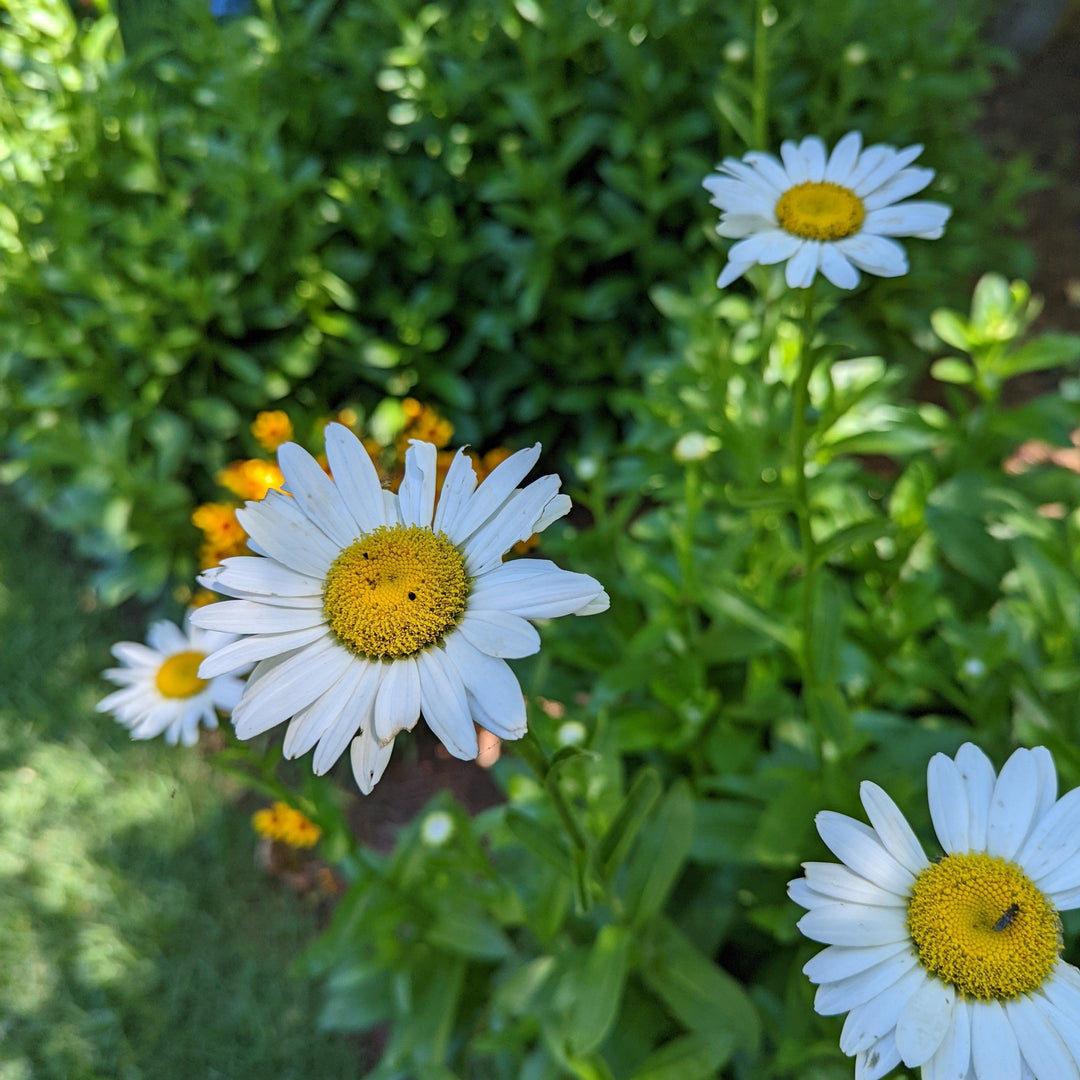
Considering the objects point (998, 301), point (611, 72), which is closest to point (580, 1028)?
point (998, 301)

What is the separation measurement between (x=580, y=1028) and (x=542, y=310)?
2.01 m

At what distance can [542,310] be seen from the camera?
2725 mm

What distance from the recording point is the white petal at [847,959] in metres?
0.78

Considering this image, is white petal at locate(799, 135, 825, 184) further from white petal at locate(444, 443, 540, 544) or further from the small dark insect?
the small dark insect

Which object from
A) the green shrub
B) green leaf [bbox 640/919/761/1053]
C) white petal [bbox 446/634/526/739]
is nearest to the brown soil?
the green shrub

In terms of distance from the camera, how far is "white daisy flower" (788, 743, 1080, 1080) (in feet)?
2.52

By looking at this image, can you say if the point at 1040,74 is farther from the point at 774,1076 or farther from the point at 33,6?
the point at 774,1076

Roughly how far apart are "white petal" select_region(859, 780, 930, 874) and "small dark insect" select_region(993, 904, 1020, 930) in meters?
0.07

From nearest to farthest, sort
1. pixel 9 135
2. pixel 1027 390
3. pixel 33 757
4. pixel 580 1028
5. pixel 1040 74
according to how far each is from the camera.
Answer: pixel 580 1028, pixel 9 135, pixel 33 757, pixel 1027 390, pixel 1040 74

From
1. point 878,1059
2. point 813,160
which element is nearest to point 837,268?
point 813,160

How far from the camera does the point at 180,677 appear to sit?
150 centimetres

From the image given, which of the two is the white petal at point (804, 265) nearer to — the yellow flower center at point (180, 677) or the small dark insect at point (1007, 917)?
the small dark insect at point (1007, 917)

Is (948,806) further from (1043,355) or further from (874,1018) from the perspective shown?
(1043,355)

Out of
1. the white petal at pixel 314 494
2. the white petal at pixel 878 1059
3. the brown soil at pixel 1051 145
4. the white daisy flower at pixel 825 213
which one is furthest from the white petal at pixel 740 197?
the brown soil at pixel 1051 145
